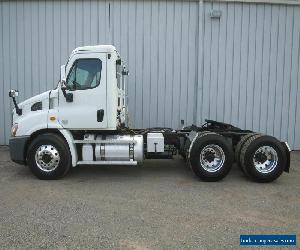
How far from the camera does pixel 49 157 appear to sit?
6.92m

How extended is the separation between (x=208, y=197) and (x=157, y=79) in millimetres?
5193

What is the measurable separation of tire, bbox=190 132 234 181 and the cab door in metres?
2.13

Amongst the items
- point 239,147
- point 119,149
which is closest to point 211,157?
point 239,147

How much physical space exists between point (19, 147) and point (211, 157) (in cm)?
429

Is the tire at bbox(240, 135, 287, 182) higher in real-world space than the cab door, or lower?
lower

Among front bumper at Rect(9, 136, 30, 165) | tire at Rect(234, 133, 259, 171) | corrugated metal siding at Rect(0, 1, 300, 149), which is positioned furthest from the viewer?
corrugated metal siding at Rect(0, 1, 300, 149)

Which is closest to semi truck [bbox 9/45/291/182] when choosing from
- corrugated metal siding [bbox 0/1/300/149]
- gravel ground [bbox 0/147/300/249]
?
gravel ground [bbox 0/147/300/249]

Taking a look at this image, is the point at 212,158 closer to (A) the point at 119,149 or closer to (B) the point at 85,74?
(A) the point at 119,149

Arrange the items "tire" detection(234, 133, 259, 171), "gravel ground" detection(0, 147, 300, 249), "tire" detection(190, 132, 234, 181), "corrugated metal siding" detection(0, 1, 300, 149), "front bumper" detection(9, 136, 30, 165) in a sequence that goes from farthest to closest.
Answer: "corrugated metal siding" detection(0, 1, 300, 149) < "tire" detection(234, 133, 259, 171) < "front bumper" detection(9, 136, 30, 165) < "tire" detection(190, 132, 234, 181) < "gravel ground" detection(0, 147, 300, 249)

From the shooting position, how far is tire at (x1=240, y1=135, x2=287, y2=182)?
6879 mm

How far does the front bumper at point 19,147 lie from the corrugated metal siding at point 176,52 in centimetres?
362

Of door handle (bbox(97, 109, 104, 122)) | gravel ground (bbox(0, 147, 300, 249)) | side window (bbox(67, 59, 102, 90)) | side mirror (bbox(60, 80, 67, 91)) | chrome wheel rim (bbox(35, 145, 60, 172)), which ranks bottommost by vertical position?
gravel ground (bbox(0, 147, 300, 249))

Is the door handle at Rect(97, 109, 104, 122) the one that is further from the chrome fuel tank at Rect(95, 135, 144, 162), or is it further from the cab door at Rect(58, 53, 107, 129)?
the chrome fuel tank at Rect(95, 135, 144, 162)

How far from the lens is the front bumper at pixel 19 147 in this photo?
7.05 metres
